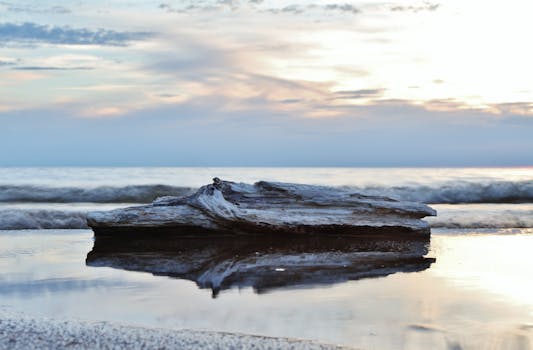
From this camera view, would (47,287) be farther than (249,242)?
No

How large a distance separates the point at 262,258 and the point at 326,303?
2801 millimetres

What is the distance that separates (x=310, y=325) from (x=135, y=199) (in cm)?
1482

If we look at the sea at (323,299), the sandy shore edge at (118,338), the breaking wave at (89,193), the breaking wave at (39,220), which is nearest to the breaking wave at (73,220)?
the breaking wave at (39,220)

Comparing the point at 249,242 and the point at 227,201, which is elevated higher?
the point at 227,201

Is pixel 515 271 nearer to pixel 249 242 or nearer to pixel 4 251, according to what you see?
pixel 249 242

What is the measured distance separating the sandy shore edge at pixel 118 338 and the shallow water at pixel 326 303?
250mm

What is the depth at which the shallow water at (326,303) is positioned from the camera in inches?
201

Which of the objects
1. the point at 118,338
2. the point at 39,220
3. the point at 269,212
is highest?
the point at 269,212

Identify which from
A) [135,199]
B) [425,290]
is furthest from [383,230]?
[135,199]

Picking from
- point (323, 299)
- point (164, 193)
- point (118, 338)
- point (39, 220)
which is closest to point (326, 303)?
point (323, 299)

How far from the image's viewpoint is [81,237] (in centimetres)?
1103

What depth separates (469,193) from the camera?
20688 mm

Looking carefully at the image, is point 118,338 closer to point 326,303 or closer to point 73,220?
point 326,303

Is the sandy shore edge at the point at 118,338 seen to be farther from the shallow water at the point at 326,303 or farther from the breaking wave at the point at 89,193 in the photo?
the breaking wave at the point at 89,193
